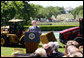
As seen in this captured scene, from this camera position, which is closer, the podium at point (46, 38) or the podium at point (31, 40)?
the podium at point (31, 40)

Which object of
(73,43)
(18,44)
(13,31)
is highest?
(73,43)

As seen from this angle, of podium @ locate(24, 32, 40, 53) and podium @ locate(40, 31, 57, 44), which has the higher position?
podium @ locate(24, 32, 40, 53)

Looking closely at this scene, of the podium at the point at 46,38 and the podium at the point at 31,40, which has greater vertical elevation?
the podium at the point at 31,40

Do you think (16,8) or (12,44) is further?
(16,8)

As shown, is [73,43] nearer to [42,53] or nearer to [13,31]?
[42,53]

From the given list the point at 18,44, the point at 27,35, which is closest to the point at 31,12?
the point at 18,44

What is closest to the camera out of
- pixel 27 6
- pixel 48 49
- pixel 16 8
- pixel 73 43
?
pixel 48 49

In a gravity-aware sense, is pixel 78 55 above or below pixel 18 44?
above

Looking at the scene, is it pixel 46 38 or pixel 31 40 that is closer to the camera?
pixel 31 40

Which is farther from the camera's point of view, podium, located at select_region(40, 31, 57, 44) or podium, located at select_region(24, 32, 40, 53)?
podium, located at select_region(40, 31, 57, 44)

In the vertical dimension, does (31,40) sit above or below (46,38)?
above

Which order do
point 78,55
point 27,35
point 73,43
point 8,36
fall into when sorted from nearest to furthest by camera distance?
point 78,55 → point 73,43 → point 27,35 → point 8,36

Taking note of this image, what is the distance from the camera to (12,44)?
11.8 m

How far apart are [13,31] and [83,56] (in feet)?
31.6
